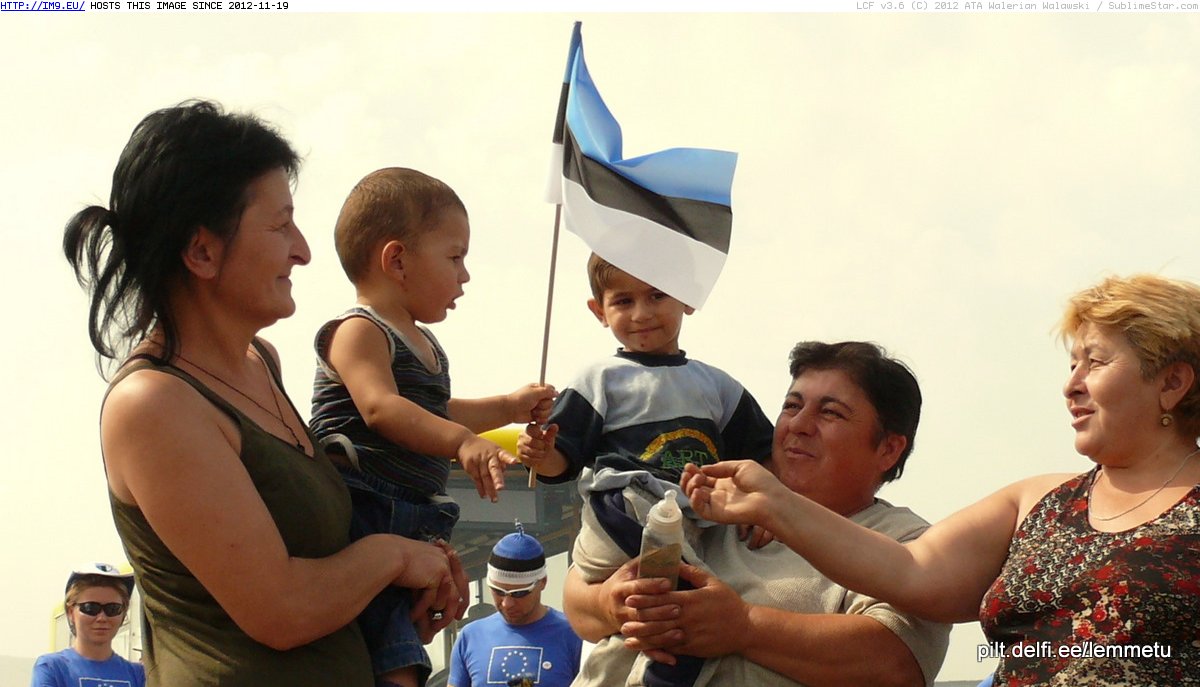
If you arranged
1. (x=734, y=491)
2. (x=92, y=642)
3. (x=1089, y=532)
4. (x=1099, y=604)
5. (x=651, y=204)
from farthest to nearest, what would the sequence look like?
(x=92, y=642) < (x=651, y=204) < (x=734, y=491) < (x=1089, y=532) < (x=1099, y=604)

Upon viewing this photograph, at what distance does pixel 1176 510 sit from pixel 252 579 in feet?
6.76

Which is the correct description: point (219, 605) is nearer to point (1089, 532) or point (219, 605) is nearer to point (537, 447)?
point (537, 447)

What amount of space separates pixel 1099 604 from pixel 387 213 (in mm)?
2147

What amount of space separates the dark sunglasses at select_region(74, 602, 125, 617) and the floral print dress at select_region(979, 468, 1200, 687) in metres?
5.21

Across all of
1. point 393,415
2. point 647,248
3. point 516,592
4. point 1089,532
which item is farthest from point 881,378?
point 516,592

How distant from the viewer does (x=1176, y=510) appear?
3096 mm

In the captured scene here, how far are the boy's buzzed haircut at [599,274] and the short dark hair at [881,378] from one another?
0.65 metres

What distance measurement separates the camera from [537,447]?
3.84 metres

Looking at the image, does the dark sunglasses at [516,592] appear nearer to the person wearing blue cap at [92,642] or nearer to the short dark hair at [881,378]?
the person wearing blue cap at [92,642]

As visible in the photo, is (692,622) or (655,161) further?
(655,161)

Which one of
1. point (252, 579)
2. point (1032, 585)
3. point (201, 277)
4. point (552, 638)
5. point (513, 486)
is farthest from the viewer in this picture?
point (513, 486)

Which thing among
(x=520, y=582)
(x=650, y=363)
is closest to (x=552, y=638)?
(x=520, y=582)

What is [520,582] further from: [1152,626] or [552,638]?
[1152,626]

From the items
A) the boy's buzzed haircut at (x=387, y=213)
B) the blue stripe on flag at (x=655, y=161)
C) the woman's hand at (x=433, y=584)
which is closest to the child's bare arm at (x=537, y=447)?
the woman's hand at (x=433, y=584)
